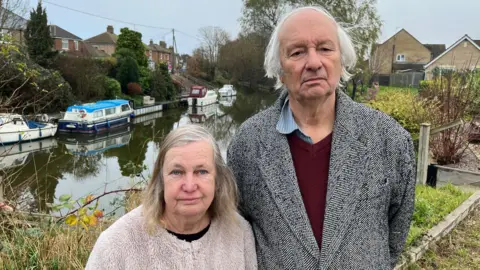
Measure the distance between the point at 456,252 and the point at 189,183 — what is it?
116 inches

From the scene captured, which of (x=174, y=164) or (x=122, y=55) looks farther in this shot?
(x=122, y=55)

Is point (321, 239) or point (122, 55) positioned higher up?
point (122, 55)

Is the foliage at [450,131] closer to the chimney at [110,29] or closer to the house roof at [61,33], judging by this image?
the house roof at [61,33]

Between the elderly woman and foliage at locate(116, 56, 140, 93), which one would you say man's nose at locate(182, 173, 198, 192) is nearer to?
the elderly woman

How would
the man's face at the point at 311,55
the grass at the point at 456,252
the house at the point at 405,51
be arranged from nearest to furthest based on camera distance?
the man's face at the point at 311,55 < the grass at the point at 456,252 < the house at the point at 405,51

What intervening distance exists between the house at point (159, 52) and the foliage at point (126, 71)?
75.2 ft

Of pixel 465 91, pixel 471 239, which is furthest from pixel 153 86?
pixel 471 239

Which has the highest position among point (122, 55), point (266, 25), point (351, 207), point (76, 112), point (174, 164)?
point (266, 25)

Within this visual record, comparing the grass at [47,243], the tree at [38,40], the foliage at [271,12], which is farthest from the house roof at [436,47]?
the grass at [47,243]

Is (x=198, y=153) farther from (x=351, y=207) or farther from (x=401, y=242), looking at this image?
(x=401, y=242)

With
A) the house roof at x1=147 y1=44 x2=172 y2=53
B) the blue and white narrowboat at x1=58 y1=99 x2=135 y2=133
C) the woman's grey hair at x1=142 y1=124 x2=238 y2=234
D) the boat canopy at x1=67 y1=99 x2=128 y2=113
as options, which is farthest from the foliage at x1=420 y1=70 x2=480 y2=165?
the house roof at x1=147 y1=44 x2=172 y2=53

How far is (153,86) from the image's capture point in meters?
29.9

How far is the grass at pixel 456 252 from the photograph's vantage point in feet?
10.0

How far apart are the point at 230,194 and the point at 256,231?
0.19 metres
